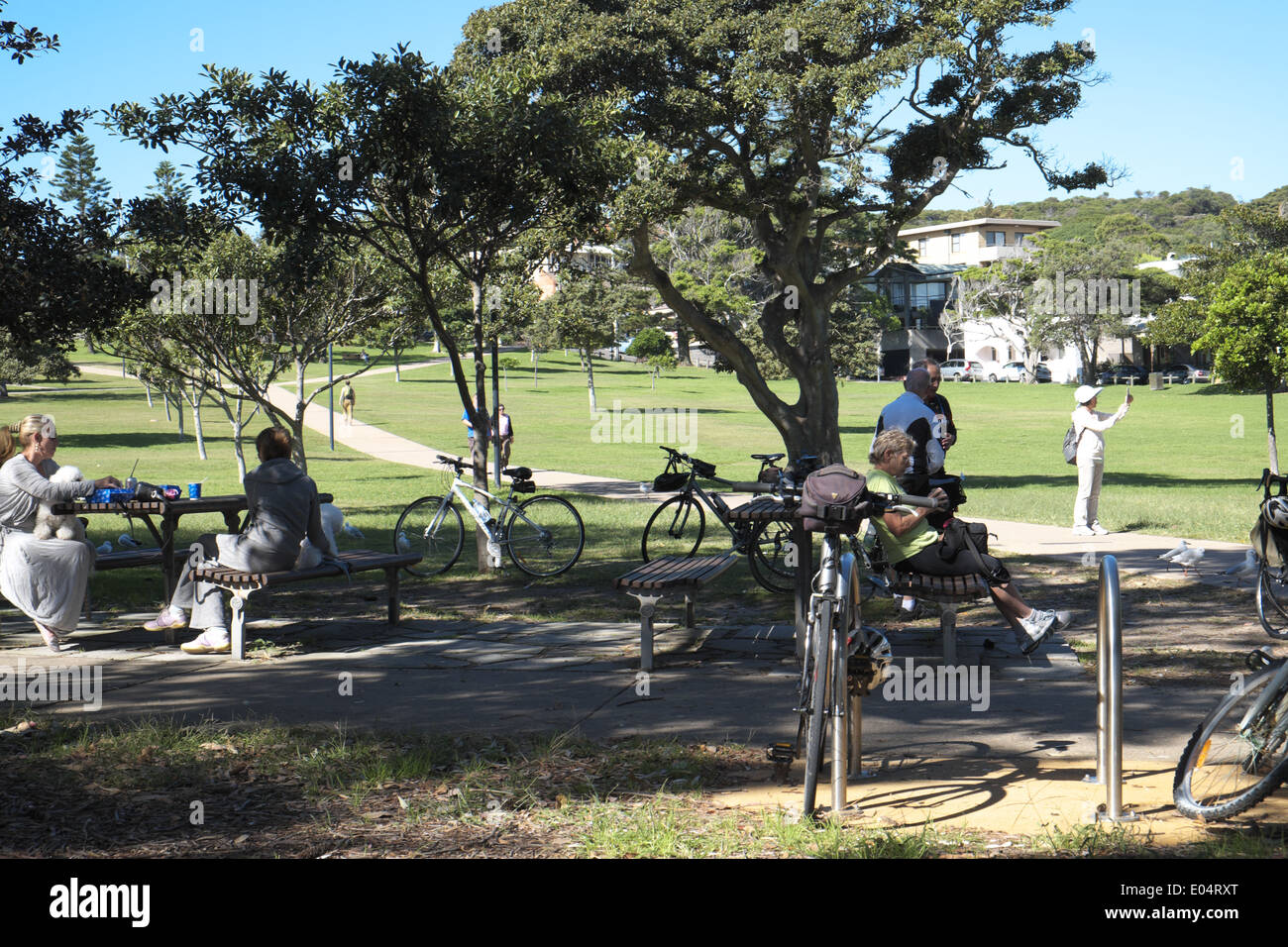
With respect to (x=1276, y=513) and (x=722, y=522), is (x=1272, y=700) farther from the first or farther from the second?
(x=722, y=522)

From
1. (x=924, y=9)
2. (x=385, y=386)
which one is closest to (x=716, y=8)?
(x=924, y=9)

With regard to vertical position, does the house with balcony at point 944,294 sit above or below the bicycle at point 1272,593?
above

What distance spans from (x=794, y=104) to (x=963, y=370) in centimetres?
6572

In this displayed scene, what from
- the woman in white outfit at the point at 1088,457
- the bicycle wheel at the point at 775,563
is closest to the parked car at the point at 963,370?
the woman in white outfit at the point at 1088,457

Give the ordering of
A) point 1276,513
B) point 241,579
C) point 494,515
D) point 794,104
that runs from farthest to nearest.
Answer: point 794,104 < point 494,515 < point 1276,513 < point 241,579

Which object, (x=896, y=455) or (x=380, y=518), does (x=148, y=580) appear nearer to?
(x=380, y=518)

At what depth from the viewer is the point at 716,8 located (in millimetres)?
18109

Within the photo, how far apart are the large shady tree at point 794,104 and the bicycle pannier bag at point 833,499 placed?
1195cm

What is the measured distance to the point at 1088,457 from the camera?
13031 mm

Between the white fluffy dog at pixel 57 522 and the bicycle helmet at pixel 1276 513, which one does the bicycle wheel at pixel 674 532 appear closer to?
the bicycle helmet at pixel 1276 513

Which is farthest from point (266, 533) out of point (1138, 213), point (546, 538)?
point (1138, 213)

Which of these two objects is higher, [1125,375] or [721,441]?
[1125,375]

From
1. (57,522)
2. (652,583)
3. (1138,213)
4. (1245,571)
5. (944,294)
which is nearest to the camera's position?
(652,583)

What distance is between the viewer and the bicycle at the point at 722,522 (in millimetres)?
9273
